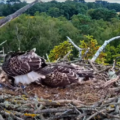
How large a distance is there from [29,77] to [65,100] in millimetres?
833

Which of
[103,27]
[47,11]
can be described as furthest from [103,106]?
[47,11]

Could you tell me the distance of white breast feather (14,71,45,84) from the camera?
155 inches

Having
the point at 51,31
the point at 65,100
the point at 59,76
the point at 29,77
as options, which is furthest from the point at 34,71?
the point at 51,31

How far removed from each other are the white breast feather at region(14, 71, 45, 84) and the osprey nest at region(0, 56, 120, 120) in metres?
0.07

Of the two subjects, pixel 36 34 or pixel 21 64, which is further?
pixel 36 34

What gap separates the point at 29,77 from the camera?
3.93m

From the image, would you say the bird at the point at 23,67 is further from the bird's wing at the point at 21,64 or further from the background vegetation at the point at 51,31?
the background vegetation at the point at 51,31

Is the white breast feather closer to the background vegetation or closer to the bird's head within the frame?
the bird's head

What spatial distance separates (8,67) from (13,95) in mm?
417

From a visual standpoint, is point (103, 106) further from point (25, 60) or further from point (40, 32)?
point (40, 32)

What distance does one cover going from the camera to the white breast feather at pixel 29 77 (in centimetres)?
393

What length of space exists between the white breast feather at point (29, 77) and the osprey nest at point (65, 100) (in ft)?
→ 0.22

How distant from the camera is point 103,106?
3.07 m

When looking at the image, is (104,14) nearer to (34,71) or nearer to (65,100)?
(34,71)
